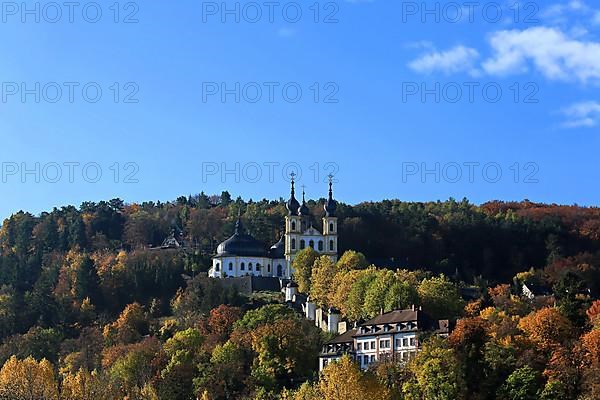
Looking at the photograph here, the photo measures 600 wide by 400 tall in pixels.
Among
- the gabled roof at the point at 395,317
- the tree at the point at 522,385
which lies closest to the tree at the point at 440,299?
the gabled roof at the point at 395,317

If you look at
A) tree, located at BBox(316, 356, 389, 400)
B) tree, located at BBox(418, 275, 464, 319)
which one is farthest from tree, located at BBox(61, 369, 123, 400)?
tree, located at BBox(418, 275, 464, 319)

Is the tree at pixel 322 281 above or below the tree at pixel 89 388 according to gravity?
above

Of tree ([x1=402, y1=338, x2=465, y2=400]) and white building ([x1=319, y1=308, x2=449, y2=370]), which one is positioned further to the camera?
white building ([x1=319, y1=308, x2=449, y2=370])

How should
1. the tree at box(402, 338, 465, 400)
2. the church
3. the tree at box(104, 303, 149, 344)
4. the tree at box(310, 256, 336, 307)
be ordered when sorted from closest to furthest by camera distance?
the tree at box(402, 338, 465, 400), the tree at box(310, 256, 336, 307), the tree at box(104, 303, 149, 344), the church

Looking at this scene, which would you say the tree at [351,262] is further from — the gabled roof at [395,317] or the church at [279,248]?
the gabled roof at [395,317]

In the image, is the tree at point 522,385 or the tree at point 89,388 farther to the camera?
the tree at point 89,388

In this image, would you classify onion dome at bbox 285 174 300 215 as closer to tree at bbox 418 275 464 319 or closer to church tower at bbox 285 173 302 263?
church tower at bbox 285 173 302 263

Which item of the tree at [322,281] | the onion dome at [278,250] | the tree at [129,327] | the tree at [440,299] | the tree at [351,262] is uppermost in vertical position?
the onion dome at [278,250]

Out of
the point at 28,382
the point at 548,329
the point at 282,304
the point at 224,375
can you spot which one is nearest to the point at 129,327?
the point at 282,304
